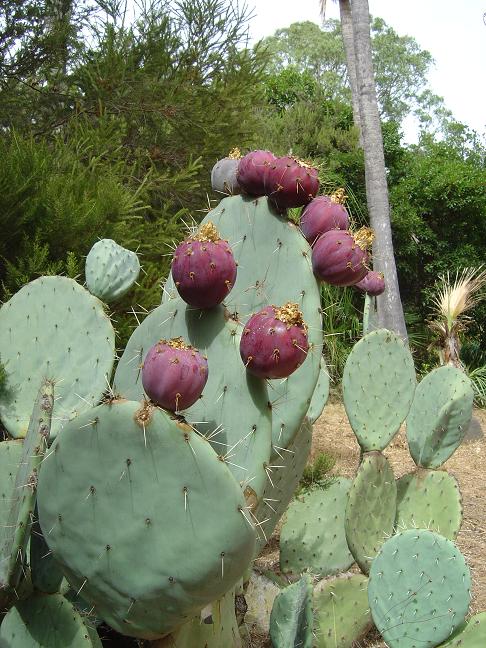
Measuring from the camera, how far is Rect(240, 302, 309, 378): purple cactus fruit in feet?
4.96

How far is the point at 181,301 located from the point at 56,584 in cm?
78

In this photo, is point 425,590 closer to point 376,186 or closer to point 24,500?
point 24,500

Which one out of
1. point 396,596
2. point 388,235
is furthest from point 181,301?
point 388,235

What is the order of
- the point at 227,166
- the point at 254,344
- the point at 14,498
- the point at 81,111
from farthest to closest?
the point at 81,111
the point at 227,166
the point at 14,498
the point at 254,344

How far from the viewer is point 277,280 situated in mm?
2023

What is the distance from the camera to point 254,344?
1.54 m

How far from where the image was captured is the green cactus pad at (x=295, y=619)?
2.05 meters

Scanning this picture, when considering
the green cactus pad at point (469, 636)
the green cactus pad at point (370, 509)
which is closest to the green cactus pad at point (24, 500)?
the green cactus pad at point (469, 636)

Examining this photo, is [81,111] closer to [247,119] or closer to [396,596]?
[247,119]

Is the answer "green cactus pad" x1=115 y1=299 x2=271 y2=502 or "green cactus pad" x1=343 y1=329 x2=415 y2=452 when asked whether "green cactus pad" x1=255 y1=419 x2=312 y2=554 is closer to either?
"green cactus pad" x1=343 y1=329 x2=415 y2=452

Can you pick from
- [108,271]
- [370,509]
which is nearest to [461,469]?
[370,509]

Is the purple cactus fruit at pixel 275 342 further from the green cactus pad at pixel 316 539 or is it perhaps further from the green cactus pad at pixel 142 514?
the green cactus pad at pixel 316 539

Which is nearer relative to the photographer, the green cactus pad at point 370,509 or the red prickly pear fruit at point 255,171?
the red prickly pear fruit at point 255,171

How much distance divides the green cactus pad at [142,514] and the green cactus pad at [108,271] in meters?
1.07
